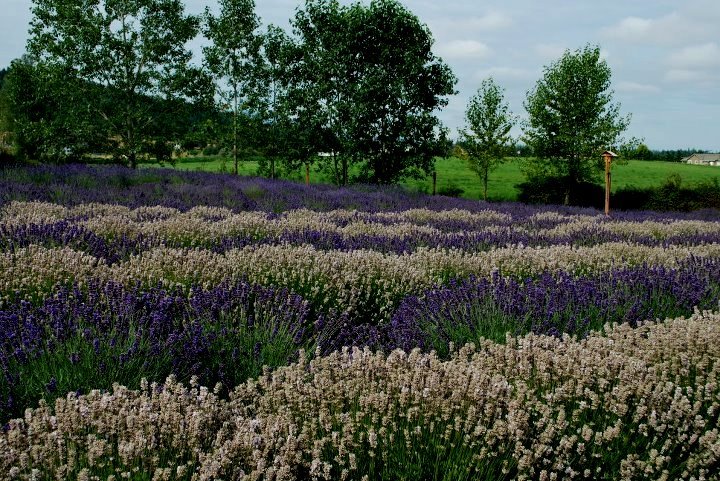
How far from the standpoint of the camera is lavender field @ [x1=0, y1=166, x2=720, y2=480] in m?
1.97

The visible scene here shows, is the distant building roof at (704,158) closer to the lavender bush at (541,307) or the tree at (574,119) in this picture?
the tree at (574,119)

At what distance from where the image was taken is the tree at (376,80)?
24.2 m

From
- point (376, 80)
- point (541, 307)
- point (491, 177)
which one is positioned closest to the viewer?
point (541, 307)

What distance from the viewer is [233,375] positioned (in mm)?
3146

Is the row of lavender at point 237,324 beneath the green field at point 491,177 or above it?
beneath

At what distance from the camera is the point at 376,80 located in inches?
934

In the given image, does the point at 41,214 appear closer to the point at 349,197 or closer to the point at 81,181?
the point at 81,181

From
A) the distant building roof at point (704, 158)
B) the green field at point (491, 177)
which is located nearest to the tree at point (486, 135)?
the green field at point (491, 177)

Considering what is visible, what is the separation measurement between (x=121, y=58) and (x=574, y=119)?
20.3m

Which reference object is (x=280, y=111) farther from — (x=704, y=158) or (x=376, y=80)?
(x=704, y=158)

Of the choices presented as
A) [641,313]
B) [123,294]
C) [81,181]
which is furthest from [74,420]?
[81,181]

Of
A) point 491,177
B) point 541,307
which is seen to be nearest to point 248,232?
point 541,307

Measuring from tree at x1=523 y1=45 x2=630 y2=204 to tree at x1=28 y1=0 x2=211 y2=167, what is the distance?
50.7 ft

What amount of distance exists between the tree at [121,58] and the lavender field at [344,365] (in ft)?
72.6
